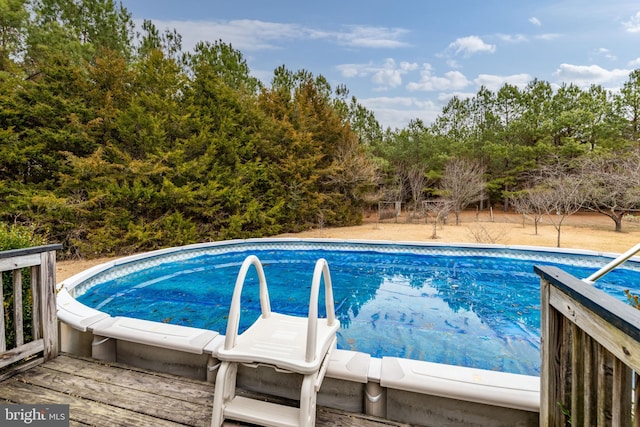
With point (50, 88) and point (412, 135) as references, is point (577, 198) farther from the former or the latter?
point (50, 88)

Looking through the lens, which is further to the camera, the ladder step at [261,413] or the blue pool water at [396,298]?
the blue pool water at [396,298]

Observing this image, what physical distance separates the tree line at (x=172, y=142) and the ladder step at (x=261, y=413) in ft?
16.9

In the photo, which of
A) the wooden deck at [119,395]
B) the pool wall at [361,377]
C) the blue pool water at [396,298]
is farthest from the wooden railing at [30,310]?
the blue pool water at [396,298]

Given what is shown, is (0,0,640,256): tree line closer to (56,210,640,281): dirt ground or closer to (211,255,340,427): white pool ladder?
(56,210,640,281): dirt ground

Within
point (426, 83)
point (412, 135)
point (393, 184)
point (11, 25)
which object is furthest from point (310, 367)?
point (412, 135)

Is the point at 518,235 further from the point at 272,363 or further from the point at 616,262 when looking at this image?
the point at 272,363

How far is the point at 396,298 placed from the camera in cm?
594

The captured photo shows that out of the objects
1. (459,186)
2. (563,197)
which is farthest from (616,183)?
(459,186)

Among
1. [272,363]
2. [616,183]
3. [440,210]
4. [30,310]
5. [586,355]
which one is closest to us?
[586,355]

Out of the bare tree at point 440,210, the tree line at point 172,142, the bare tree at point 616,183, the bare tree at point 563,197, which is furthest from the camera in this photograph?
the bare tree at point 440,210

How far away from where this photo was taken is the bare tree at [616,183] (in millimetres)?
11391

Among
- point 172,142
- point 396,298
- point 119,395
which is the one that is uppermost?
point 172,142

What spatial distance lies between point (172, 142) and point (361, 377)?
1074 centimetres

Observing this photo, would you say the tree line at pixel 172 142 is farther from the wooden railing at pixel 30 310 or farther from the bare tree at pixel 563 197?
the wooden railing at pixel 30 310
